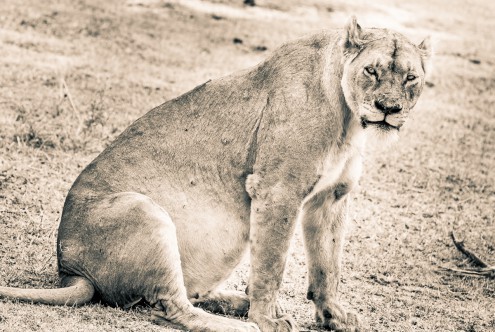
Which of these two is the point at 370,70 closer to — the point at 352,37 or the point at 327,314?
the point at 352,37

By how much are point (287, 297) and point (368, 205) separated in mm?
2835

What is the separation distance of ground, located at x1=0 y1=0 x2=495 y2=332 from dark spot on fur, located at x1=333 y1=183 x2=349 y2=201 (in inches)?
39.9

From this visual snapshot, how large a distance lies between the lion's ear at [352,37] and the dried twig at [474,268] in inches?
130

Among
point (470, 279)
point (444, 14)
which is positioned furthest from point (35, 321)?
point (444, 14)

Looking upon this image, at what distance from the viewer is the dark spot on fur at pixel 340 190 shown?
5.71 metres

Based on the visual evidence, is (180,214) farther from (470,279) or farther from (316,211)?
(470,279)

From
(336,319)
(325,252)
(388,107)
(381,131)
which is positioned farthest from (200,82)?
(388,107)

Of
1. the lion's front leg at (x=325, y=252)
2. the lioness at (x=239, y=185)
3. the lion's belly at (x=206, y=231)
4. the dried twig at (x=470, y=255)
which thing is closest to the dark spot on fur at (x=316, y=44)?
the lioness at (x=239, y=185)

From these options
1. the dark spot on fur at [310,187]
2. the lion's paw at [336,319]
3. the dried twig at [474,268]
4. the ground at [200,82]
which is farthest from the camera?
the dried twig at [474,268]

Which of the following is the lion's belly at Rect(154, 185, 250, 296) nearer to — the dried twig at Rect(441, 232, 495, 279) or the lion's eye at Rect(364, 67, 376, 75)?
the lion's eye at Rect(364, 67, 376, 75)

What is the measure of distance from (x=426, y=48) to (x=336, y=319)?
2.10m

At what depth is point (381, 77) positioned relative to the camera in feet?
17.1

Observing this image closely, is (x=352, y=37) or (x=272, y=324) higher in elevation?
(x=352, y=37)

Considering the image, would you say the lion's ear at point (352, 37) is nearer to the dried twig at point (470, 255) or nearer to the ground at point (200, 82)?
the ground at point (200, 82)
